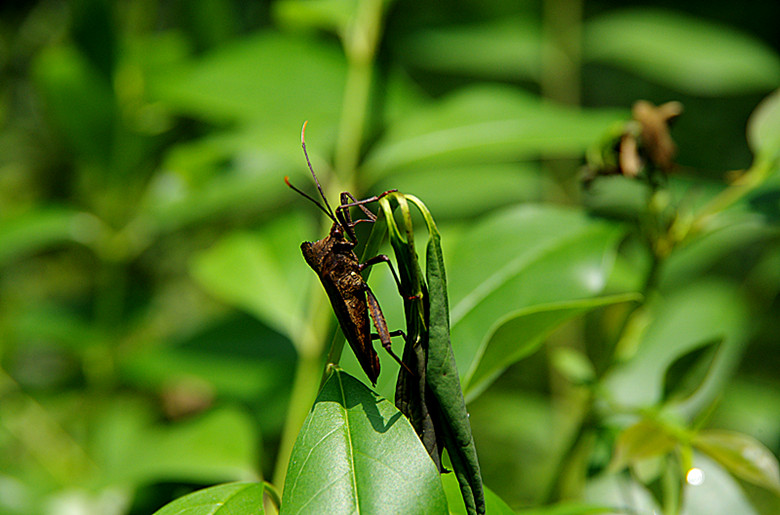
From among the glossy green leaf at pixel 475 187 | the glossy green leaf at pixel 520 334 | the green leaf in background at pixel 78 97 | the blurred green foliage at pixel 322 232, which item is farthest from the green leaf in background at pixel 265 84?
the glossy green leaf at pixel 520 334

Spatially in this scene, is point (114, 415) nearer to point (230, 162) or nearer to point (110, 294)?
point (110, 294)

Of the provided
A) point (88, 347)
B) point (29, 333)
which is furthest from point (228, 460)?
point (29, 333)

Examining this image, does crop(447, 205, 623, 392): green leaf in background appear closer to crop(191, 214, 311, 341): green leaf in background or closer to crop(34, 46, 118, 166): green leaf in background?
crop(191, 214, 311, 341): green leaf in background

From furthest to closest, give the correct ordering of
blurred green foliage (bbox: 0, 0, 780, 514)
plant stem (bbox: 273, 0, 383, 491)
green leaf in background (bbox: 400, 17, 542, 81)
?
green leaf in background (bbox: 400, 17, 542, 81), plant stem (bbox: 273, 0, 383, 491), blurred green foliage (bbox: 0, 0, 780, 514)

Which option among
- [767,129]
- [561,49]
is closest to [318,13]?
[767,129]

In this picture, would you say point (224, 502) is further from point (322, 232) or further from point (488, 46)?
point (488, 46)

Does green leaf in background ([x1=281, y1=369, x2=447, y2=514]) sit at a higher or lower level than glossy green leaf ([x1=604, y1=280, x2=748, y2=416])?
higher

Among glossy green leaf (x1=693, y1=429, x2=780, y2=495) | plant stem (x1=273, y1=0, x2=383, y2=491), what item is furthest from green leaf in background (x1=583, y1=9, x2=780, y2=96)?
glossy green leaf (x1=693, y1=429, x2=780, y2=495)
